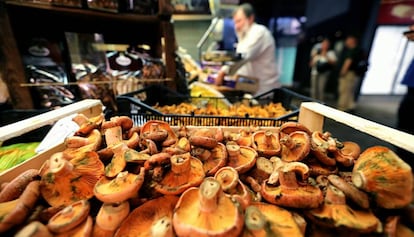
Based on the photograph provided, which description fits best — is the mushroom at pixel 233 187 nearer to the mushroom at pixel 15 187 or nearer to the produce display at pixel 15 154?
the mushroom at pixel 15 187

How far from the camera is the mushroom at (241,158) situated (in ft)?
1.89

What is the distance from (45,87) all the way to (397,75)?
7.83 m

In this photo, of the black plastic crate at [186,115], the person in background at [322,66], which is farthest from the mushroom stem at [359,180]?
the person in background at [322,66]

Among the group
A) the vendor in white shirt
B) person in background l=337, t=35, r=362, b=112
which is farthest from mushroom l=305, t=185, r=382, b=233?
person in background l=337, t=35, r=362, b=112

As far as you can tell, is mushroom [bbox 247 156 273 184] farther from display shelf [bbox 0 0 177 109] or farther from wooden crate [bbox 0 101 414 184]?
display shelf [bbox 0 0 177 109]

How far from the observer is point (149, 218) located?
463mm

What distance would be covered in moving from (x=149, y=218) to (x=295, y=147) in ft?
1.53

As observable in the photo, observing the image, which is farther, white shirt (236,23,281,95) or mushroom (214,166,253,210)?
white shirt (236,23,281,95)

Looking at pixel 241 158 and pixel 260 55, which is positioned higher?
pixel 260 55

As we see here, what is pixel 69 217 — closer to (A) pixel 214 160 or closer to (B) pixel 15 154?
(A) pixel 214 160

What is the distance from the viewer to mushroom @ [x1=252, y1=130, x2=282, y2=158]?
25.7 inches

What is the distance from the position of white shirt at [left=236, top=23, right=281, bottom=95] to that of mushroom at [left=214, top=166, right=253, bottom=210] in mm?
1981

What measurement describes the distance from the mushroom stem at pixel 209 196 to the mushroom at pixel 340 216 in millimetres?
237

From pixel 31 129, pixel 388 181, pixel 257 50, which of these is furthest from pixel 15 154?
pixel 257 50
